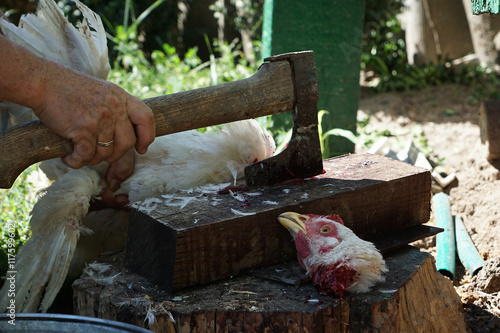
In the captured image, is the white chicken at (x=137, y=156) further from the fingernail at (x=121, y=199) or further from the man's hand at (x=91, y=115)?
the man's hand at (x=91, y=115)

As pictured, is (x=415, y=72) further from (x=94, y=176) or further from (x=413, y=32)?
(x=94, y=176)

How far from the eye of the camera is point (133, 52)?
5875 millimetres

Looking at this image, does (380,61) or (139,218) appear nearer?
(139,218)

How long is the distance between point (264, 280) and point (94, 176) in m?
1.02

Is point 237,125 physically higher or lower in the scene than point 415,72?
lower

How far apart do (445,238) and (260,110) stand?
1.29 m

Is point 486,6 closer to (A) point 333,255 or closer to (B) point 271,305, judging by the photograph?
(A) point 333,255

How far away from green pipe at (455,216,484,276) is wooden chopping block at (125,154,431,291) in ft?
1.30

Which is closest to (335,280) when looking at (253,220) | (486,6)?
(253,220)

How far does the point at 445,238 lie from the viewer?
111 inches

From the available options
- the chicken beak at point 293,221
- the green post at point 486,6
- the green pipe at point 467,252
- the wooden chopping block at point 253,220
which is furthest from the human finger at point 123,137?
the green pipe at point 467,252

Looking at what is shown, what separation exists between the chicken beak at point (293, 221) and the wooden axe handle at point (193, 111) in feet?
1.56

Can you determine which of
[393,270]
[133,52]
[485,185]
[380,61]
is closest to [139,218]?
[393,270]

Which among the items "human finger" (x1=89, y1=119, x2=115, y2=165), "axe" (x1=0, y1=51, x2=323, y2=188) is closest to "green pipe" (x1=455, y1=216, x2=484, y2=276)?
"axe" (x1=0, y1=51, x2=323, y2=188)
